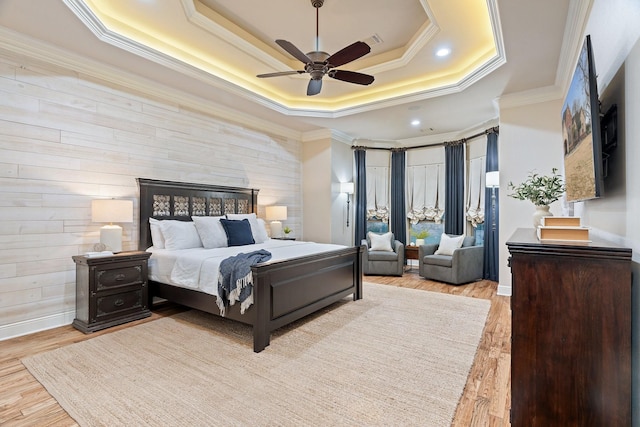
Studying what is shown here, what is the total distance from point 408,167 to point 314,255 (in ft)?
15.2

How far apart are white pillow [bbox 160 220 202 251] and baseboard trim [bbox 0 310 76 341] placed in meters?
1.18

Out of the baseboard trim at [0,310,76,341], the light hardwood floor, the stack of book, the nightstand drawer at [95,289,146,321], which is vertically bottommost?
the light hardwood floor

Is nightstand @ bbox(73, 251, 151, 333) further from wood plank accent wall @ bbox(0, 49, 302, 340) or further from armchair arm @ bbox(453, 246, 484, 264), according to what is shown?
armchair arm @ bbox(453, 246, 484, 264)

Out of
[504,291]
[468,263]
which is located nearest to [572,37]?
[504,291]

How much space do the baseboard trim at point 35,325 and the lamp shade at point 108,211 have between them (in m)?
1.07

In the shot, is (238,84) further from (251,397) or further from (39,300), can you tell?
(251,397)

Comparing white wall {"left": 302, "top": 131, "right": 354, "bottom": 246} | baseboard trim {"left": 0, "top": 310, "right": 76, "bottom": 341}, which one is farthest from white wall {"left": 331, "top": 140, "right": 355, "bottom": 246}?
baseboard trim {"left": 0, "top": 310, "right": 76, "bottom": 341}

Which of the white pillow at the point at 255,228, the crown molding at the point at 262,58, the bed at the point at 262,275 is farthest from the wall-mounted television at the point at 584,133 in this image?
the white pillow at the point at 255,228

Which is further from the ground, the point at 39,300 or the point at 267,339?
the point at 39,300

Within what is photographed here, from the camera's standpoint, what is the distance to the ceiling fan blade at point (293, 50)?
267 centimetres

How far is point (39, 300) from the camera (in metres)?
3.17

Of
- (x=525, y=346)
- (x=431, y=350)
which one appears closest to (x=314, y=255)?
(x=431, y=350)

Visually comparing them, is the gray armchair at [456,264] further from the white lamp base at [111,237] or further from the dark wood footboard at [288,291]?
the white lamp base at [111,237]

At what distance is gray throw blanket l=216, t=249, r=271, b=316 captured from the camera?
2.78m
